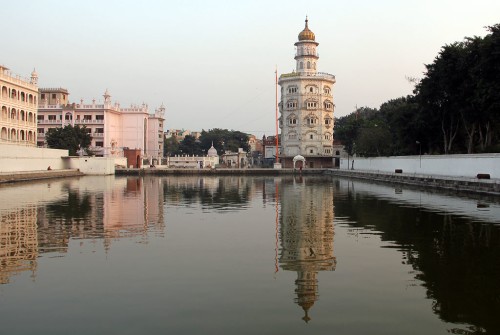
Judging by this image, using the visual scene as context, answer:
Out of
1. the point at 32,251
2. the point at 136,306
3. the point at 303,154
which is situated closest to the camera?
the point at 136,306

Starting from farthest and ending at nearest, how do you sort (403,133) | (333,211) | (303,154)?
(303,154), (403,133), (333,211)

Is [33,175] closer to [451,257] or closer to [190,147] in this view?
[451,257]

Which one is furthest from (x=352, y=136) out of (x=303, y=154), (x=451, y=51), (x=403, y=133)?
(x=451, y=51)

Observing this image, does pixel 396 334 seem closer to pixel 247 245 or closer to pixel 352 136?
pixel 247 245

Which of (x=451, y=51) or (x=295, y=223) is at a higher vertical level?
(x=451, y=51)

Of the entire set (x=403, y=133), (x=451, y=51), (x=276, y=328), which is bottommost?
(x=276, y=328)

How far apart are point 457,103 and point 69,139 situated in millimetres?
61573

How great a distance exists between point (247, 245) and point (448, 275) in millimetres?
6047

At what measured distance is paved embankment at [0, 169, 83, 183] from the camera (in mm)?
47881

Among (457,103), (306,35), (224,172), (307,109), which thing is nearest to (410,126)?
(457,103)

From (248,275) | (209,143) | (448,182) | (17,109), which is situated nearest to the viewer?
(248,275)

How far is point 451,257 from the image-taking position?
1334cm

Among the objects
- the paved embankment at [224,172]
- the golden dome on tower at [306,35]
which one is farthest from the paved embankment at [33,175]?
the golden dome on tower at [306,35]

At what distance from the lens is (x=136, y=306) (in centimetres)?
900
